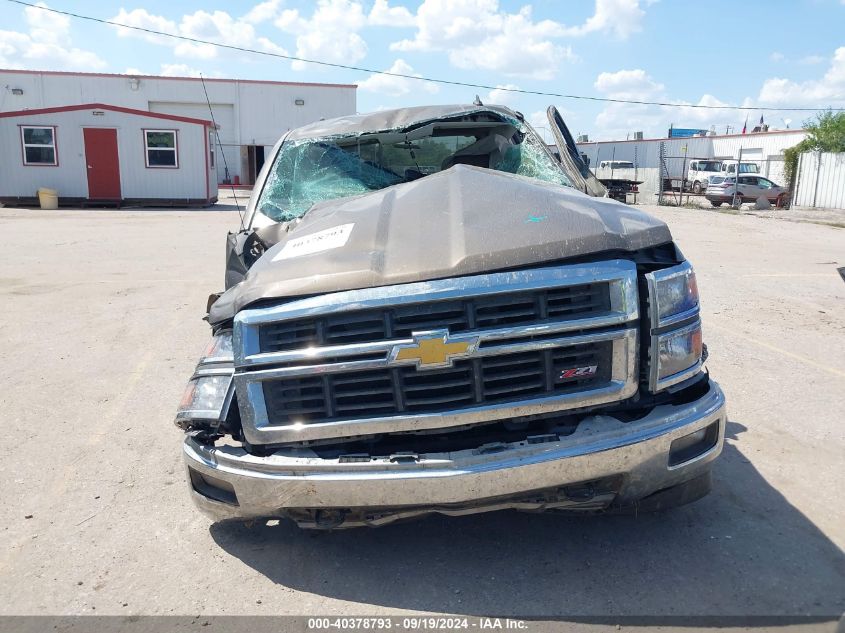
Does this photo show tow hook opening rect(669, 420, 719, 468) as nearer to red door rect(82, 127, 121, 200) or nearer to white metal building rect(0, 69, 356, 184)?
red door rect(82, 127, 121, 200)

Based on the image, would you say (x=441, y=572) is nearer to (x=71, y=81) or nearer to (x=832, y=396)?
(x=832, y=396)

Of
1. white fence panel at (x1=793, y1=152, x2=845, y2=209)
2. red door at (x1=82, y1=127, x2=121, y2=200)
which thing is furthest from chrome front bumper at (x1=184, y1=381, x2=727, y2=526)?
white fence panel at (x1=793, y1=152, x2=845, y2=209)

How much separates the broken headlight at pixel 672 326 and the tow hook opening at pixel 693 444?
8.5 inches

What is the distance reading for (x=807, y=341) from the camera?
6793 millimetres

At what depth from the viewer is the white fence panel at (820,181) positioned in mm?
27375

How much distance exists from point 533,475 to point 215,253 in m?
11.9

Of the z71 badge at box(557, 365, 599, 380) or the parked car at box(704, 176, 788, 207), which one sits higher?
the parked car at box(704, 176, 788, 207)

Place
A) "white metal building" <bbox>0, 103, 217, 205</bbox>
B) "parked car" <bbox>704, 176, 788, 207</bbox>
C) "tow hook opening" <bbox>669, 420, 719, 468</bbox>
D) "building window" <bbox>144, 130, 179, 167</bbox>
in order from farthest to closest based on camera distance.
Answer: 1. "parked car" <bbox>704, 176, 788, 207</bbox>
2. "building window" <bbox>144, 130, 179, 167</bbox>
3. "white metal building" <bbox>0, 103, 217, 205</bbox>
4. "tow hook opening" <bbox>669, 420, 719, 468</bbox>

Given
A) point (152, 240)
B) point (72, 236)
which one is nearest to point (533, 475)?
point (152, 240)

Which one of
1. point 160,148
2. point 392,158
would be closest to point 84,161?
point 160,148

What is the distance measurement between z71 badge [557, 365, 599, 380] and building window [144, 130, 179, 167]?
25.9 meters

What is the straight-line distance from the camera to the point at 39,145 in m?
25.2

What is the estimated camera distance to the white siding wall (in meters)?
25.2

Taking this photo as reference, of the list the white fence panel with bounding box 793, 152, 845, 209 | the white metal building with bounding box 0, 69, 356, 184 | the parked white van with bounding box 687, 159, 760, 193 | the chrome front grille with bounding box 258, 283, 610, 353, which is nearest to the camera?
the chrome front grille with bounding box 258, 283, 610, 353
